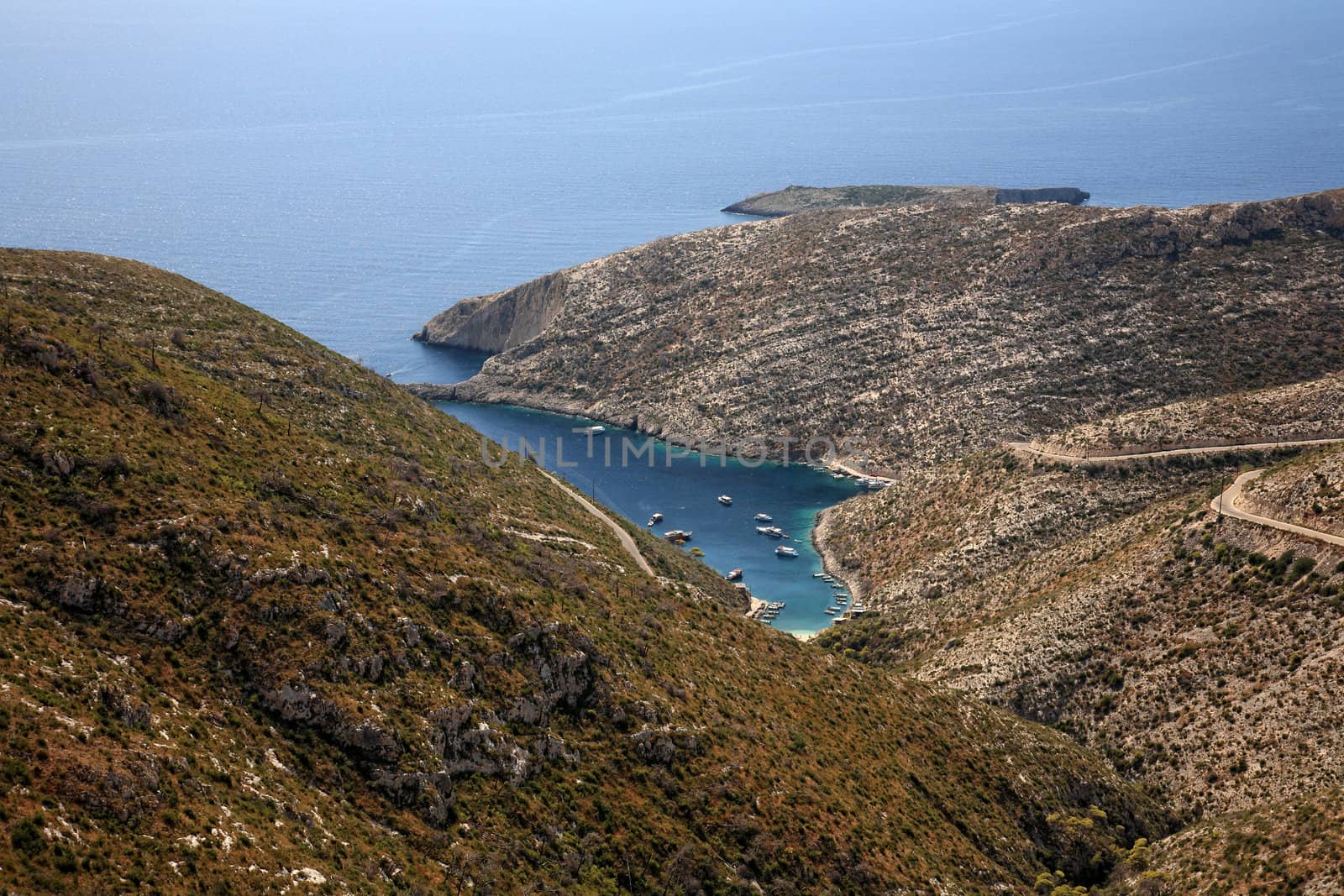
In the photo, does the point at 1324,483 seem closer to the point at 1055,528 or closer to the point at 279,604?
the point at 1055,528

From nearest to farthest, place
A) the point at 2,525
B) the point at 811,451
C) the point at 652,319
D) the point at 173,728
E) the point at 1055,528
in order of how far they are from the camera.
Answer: the point at 173,728 < the point at 2,525 < the point at 1055,528 < the point at 811,451 < the point at 652,319

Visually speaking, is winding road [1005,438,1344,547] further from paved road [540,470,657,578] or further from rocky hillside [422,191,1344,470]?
paved road [540,470,657,578]

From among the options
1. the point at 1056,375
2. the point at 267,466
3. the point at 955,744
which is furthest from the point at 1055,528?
the point at 267,466

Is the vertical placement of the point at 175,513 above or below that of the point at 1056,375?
above

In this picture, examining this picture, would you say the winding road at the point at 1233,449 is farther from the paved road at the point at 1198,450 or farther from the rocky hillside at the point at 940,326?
the rocky hillside at the point at 940,326

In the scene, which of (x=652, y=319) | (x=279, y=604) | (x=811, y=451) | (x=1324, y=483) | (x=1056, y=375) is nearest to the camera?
(x=279, y=604)

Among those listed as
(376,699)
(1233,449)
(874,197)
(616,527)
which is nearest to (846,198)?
(874,197)

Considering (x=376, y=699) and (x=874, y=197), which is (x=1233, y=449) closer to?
(x=376, y=699)
